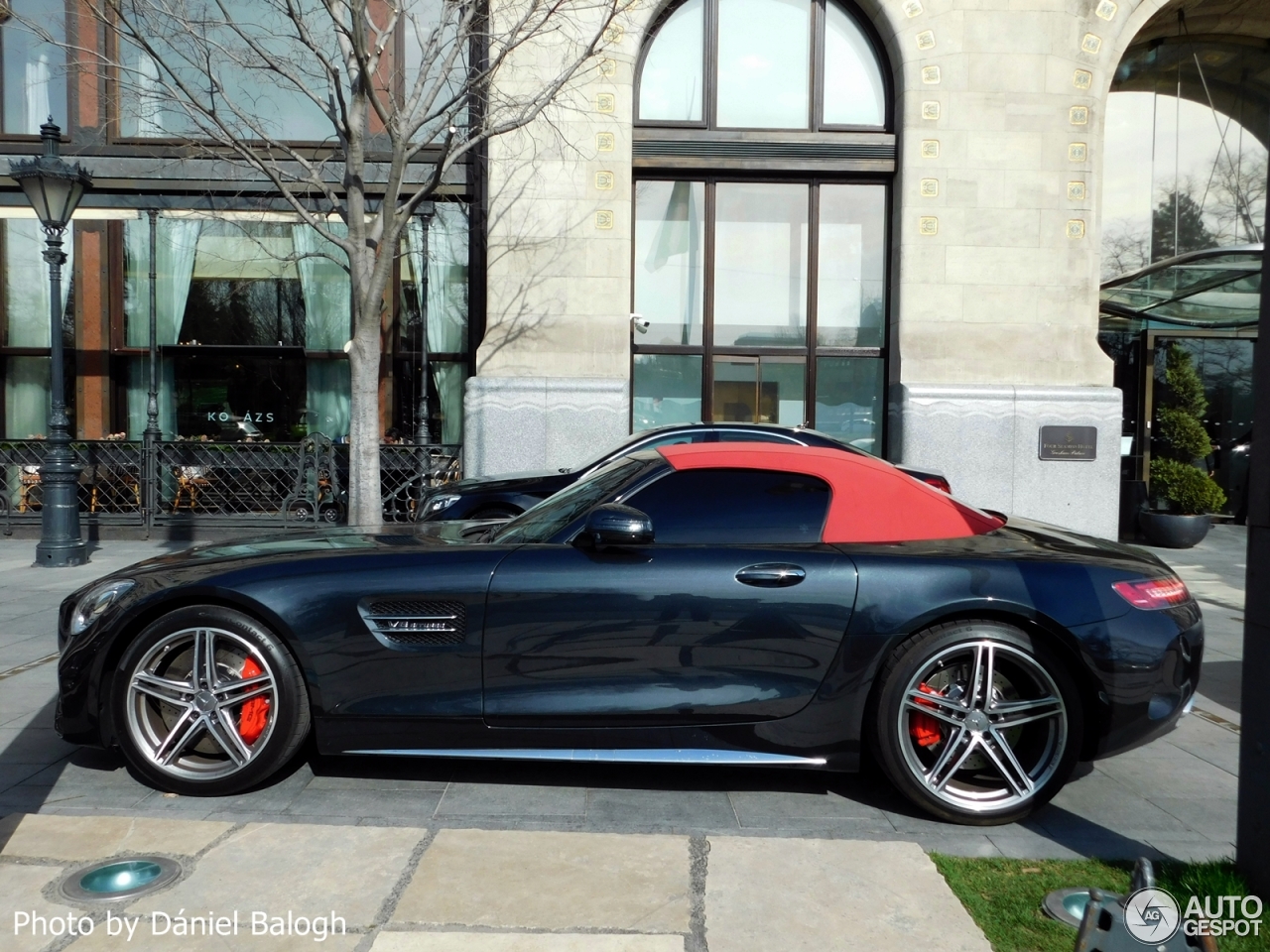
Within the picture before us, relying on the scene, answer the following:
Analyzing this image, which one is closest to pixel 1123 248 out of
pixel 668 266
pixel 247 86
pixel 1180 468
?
pixel 1180 468

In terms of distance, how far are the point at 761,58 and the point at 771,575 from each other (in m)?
11.5

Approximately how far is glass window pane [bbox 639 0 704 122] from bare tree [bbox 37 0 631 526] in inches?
44.0

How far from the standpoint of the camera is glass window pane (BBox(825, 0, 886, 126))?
13.9 metres

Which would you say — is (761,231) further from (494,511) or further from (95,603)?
(95,603)

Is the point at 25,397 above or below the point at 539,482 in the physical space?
above

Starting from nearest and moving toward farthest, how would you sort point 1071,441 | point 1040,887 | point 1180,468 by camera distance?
point 1040,887, point 1071,441, point 1180,468

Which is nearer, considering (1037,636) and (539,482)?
(1037,636)

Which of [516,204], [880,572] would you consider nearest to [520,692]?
[880,572]

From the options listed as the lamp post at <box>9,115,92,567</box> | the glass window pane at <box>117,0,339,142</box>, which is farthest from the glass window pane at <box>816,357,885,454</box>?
the lamp post at <box>9,115,92,567</box>

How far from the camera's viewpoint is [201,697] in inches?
165

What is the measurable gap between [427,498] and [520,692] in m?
5.59

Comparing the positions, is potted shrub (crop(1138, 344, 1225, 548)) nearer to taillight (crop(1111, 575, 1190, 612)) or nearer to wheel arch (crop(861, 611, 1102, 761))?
taillight (crop(1111, 575, 1190, 612))

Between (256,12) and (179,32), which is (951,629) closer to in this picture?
(179,32)

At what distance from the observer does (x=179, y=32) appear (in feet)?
34.0
